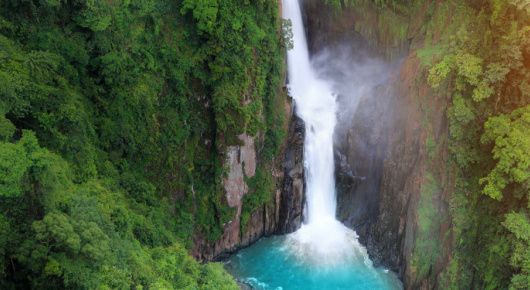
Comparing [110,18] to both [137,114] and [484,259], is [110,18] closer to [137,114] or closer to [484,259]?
[137,114]

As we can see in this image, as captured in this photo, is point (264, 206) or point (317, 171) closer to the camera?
point (264, 206)

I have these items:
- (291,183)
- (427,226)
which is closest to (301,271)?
(291,183)

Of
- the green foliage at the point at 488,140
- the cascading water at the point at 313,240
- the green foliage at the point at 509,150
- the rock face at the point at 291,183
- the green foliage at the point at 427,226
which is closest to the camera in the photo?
the green foliage at the point at 509,150

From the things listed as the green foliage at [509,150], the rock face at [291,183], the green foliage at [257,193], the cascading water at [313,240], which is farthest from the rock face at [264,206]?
the green foliage at [509,150]

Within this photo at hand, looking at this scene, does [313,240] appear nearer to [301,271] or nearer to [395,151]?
[301,271]

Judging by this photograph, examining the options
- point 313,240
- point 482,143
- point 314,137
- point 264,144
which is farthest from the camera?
point 314,137

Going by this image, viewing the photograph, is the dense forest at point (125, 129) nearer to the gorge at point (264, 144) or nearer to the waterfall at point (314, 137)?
the gorge at point (264, 144)
